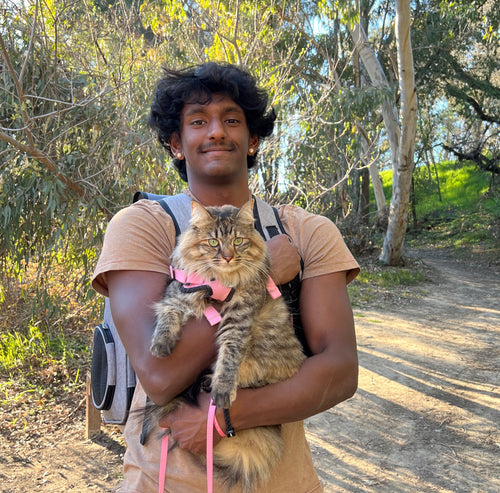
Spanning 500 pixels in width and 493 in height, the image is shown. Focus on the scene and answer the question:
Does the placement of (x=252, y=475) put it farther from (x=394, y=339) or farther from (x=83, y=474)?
(x=394, y=339)

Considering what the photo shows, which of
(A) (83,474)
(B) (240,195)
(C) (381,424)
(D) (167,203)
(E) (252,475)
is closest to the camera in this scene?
(E) (252,475)

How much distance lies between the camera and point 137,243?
1.86m

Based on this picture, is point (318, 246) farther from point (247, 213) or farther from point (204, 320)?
point (204, 320)

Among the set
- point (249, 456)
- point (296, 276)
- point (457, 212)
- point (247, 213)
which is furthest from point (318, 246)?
point (457, 212)

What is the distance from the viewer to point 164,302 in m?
1.89

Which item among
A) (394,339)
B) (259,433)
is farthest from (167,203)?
(394,339)

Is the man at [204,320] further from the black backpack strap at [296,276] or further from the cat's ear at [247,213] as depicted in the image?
the cat's ear at [247,213]

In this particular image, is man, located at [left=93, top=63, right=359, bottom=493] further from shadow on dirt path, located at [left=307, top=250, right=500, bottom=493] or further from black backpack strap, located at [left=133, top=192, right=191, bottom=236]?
shadow on dirt path, located at [left=307, top=250, right=500, bottom=493]

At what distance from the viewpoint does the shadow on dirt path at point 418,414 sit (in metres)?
4.41

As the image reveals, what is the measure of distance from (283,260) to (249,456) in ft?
2.39

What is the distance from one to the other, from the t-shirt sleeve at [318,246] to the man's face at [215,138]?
341mm

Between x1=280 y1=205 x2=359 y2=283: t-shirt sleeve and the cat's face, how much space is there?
159mm

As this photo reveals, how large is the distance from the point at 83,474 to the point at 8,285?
9.88 ft

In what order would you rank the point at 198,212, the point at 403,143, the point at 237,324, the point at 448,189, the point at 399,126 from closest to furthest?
1. the point at 237,324
2. the point at 198,212
3. the point at 403,143
4. the point at 399,126
5. the point at 448,189
